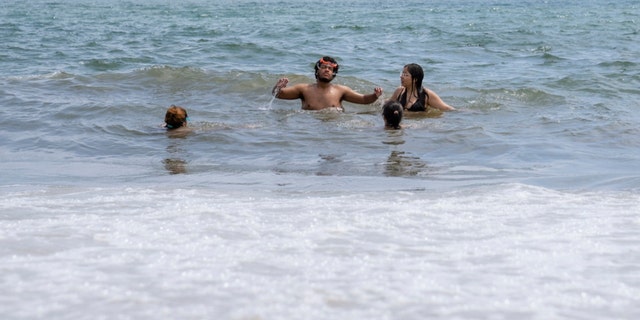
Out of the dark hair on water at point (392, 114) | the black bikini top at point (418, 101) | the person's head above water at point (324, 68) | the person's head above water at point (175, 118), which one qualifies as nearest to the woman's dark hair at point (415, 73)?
the black bikini top at point (418, 101)

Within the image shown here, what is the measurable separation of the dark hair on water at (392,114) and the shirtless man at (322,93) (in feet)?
4.21

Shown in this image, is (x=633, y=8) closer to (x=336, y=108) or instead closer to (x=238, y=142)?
(x=336, y=108)

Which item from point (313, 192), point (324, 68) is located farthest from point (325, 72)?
point (313, 192)

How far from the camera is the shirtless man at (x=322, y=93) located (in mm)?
11211

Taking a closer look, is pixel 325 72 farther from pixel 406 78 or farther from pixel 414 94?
pixel 414 94

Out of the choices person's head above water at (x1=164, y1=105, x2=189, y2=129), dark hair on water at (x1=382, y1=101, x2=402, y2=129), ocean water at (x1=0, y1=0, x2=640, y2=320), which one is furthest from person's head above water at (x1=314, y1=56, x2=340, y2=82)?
person's head above water at (x1=164, y1=105, x2=189, y2=129)

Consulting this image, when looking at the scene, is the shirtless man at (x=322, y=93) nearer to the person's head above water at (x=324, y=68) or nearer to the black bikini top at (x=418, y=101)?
the person's head above water at (x=324, y=68)

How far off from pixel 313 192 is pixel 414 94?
5.03 meters

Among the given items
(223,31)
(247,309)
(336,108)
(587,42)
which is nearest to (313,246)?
(247,309)

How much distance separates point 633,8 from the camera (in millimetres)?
35500

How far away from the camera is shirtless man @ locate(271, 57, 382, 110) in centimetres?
1121

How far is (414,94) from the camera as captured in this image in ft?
36.7

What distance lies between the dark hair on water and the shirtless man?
1282 mm

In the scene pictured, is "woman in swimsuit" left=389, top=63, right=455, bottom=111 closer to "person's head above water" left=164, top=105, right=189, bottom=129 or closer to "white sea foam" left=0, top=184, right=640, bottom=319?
"person's head above water" left=164, top=105, right=189, bottom=129
